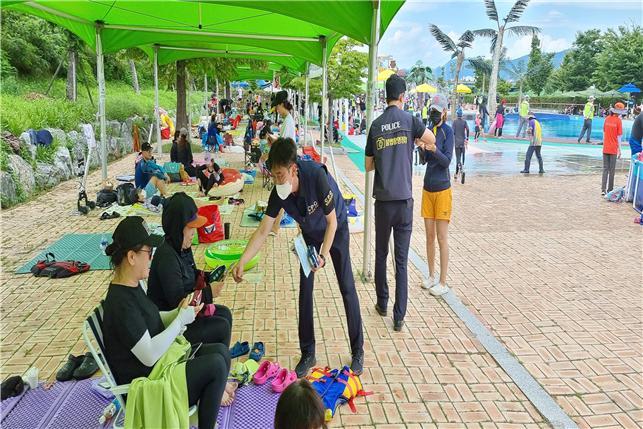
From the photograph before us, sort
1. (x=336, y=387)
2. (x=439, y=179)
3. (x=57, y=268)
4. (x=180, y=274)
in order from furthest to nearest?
1. (x=57, y=268)
2. (x=439, y=179)
3. (x=336, y=387)
4. (x=180, y=274)

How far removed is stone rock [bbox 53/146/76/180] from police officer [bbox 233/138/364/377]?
8.94 m

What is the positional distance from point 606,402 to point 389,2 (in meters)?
3.87

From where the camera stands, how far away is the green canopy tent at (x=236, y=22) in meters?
5.15

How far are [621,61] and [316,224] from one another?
153ft

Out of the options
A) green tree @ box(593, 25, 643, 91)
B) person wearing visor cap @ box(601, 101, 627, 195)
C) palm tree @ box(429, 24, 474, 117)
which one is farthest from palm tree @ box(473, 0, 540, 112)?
person wearing visor cap @ box(601, 101, 627, 195)

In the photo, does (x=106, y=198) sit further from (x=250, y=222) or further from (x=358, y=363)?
(x=358, y=363)

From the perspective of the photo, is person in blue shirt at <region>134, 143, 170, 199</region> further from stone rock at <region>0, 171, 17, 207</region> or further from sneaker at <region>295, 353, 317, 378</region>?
sneaker at <region>295, 353, 317, 378</region>

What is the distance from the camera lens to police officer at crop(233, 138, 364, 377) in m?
3.26

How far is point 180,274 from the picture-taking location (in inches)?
120

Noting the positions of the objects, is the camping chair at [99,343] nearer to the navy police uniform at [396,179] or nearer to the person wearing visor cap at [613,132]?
the navy police uniform at [396,179]

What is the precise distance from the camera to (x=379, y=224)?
14.3 ft

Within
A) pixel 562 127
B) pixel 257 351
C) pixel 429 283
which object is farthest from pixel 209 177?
pixel 562 127

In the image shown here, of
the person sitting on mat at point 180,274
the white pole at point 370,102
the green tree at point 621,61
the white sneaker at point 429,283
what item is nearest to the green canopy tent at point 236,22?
the white pole at point 370,102

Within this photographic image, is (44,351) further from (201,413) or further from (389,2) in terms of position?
(389,2)
